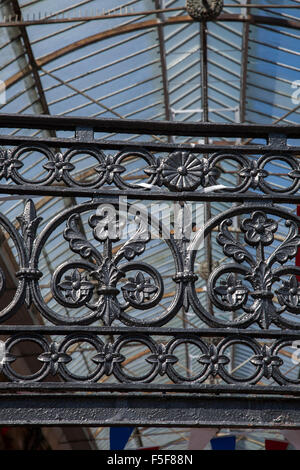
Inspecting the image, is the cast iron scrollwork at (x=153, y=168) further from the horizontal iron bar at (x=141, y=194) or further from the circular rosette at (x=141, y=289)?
the circular rosette at (x=141, y=289)

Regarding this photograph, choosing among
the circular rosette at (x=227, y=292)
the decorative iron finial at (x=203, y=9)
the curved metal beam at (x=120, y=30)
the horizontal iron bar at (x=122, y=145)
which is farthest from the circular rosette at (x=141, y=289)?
the curved metal beam at (x=120, y=30)

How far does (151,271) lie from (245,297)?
0.39 m

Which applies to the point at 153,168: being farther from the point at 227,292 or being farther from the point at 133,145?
the point at 227,292

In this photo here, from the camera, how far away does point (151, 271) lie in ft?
11.0

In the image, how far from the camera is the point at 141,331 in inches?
128

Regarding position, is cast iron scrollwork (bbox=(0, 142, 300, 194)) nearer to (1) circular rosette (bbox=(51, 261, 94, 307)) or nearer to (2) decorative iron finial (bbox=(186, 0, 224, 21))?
(1) circular rosette (bbox=(51, 261, 94, 307))

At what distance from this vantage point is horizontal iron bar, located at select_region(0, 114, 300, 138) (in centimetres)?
354

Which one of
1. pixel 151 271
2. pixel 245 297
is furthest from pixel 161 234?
pixel 245 297

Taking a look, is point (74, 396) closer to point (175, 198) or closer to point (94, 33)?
point (175, 198)

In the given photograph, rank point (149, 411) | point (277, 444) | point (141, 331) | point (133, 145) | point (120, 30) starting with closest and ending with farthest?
point (149, 411), point (141, 331), point (133, 145), point (120, 30), point (277, 444)

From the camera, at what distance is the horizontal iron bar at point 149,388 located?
3135 mm

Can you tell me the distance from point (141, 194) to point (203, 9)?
10781mm

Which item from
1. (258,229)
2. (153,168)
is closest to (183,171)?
(153,168)

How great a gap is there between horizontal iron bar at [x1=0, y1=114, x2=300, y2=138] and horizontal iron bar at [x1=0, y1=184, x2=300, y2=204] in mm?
269
